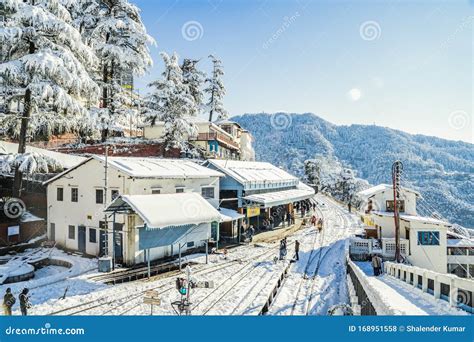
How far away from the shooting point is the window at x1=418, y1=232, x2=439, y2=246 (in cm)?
2380

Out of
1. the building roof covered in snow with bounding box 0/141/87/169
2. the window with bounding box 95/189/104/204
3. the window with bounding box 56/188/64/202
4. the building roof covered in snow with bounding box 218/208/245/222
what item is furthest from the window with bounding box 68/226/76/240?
the building roof covered in snow with bounding box 218/208/245/222

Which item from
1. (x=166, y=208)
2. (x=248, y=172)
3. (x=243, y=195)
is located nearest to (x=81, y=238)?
(x=166, y=208)

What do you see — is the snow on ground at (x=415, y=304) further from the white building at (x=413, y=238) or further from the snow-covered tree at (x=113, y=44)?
the snow-covered tree at (x=113, y=44)

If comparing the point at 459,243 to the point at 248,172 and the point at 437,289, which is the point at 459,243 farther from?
the point at 437,289

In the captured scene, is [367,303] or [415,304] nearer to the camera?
[415,304]

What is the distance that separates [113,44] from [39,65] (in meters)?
9.10

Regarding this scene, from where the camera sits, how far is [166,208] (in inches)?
Result: 639

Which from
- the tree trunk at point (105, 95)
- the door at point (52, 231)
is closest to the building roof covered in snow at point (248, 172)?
the tree trunk at point (105, 95)

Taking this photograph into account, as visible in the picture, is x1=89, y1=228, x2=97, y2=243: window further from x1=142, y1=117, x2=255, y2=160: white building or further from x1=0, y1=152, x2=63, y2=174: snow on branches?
x1=142, y1=117, x2=255, y2=160: white building

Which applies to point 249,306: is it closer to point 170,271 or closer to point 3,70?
point 170,271

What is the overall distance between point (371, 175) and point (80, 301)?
19744 cm

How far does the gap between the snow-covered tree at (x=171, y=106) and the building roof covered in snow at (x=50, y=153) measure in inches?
292
